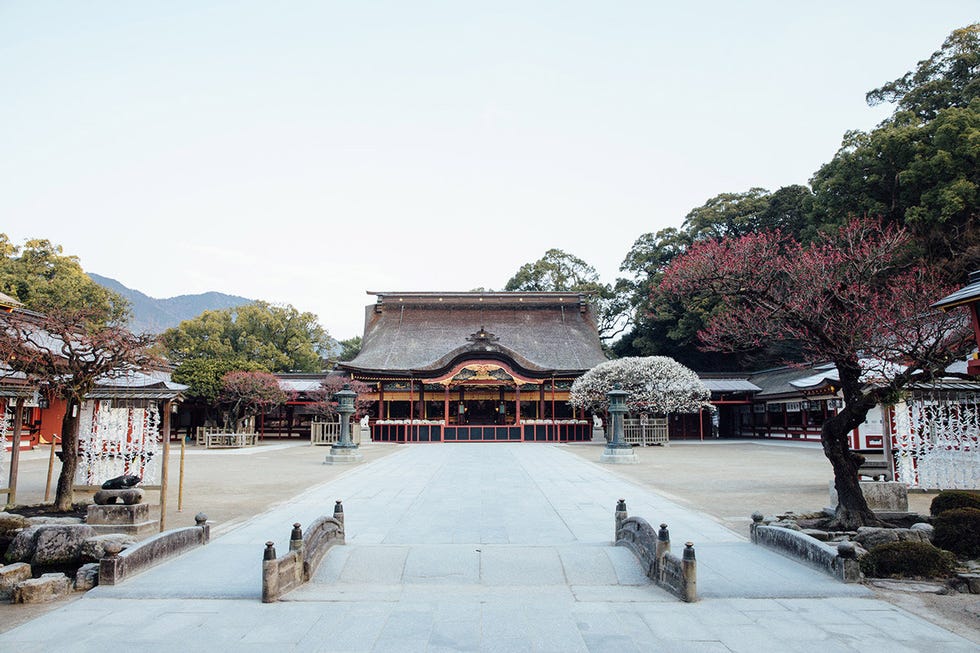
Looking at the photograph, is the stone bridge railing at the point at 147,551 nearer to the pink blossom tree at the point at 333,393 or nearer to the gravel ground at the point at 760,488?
the gravel ground at the point at 760,488

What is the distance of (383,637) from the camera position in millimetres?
4629

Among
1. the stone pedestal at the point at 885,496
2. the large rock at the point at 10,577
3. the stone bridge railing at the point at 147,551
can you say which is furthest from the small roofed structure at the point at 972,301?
the large rock at the point at 10,577

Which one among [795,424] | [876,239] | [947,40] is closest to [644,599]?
[876,239]

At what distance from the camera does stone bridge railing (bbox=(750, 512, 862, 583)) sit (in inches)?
237

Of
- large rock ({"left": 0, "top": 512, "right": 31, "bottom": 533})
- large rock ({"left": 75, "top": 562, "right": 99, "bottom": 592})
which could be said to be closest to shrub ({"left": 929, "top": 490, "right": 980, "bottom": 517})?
large rock ({"left": 75, "top": 562, "right": 99, "bottom": 592})

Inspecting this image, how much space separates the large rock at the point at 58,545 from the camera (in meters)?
6.82

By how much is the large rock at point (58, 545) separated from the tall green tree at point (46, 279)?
26927 mm

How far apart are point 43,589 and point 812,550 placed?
7.57 meters

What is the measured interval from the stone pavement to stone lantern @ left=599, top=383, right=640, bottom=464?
10.1 m

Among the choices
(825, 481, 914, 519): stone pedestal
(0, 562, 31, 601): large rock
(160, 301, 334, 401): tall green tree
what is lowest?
(0, 562, 31, 601): large rock

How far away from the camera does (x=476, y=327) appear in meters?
39.2

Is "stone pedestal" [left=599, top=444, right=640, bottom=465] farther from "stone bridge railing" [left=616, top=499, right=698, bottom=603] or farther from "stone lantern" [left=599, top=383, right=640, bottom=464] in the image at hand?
"stone bridge railing" [left=616, top=499, right=698, bottom=603]

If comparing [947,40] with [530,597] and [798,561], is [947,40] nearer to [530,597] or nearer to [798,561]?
[798,561]

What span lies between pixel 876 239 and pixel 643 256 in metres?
20.1
